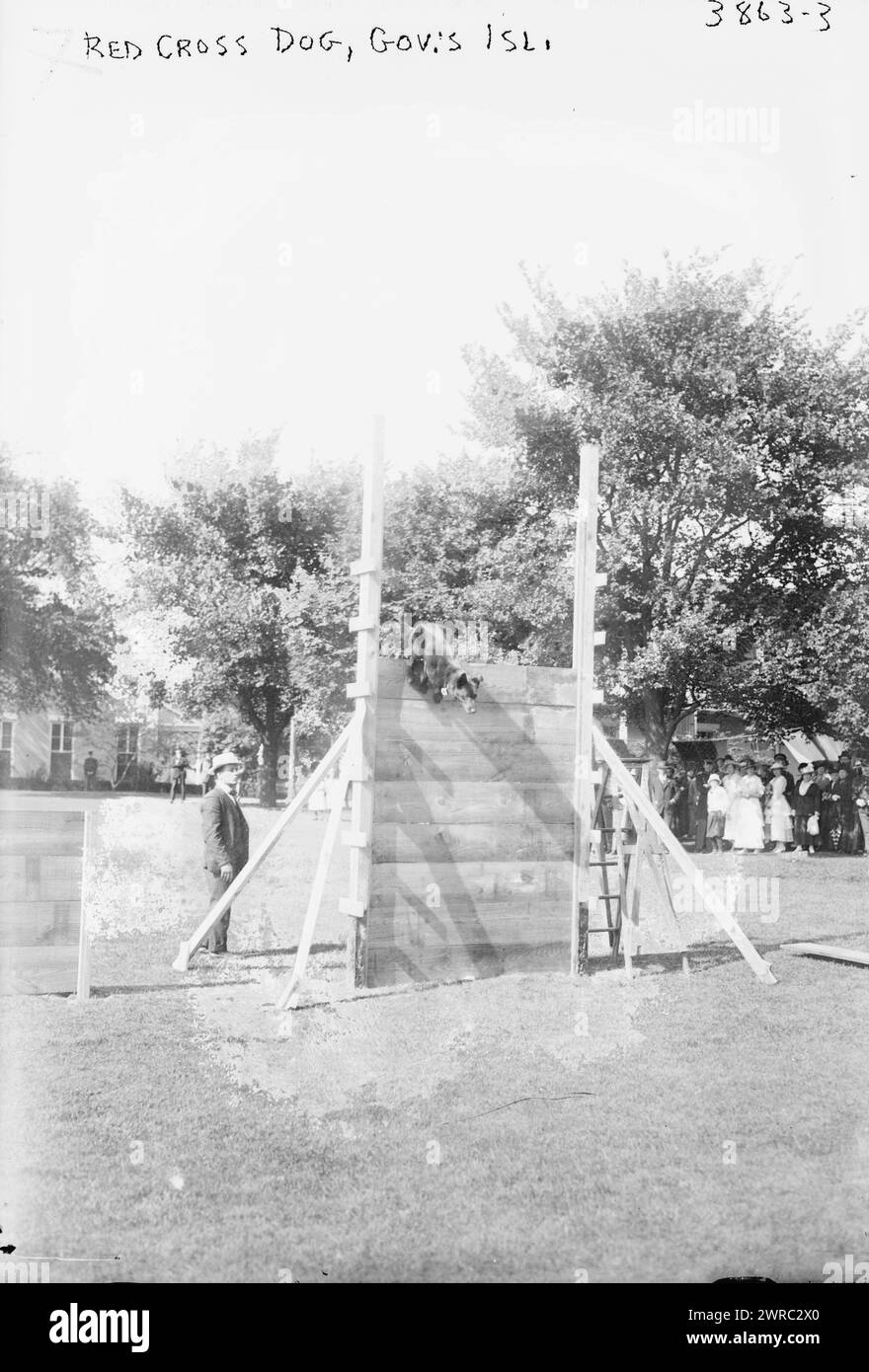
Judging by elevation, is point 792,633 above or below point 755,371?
below

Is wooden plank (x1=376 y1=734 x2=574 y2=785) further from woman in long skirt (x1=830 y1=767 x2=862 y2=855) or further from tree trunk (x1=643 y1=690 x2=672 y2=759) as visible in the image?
tree trunk (x1=643 y1=690 x2=672 y2=759)

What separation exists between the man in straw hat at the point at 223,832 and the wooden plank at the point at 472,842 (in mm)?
2053

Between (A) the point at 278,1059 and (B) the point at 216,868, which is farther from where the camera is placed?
(B) the point at 216,868

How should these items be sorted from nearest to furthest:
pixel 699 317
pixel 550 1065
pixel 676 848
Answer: pixel 550 1065, pixel 676 848, pixel 699 317

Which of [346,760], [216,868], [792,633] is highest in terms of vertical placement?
[792,633]

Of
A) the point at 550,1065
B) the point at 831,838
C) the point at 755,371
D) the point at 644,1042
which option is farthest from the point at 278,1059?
the point at 755,371

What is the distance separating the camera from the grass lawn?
14.0 ft

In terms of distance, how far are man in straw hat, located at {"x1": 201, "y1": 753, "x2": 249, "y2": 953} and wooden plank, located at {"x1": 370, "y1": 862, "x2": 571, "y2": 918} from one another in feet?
6.74

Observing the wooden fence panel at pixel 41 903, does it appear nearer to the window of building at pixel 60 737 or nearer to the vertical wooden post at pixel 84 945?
the vertical wooden post at pixel 84 945

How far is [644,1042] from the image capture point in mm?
7453

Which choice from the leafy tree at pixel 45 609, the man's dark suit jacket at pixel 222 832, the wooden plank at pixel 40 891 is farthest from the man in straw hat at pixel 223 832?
the wooden plank at pixel 40 891

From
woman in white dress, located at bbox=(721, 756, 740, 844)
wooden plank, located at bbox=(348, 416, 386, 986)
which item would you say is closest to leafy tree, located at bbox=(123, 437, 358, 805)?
woman in white dress, located at bbox=(721, 756, 740, 844)

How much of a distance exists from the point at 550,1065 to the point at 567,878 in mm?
3179

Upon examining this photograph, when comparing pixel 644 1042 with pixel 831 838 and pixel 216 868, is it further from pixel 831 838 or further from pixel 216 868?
pixel 831 838
